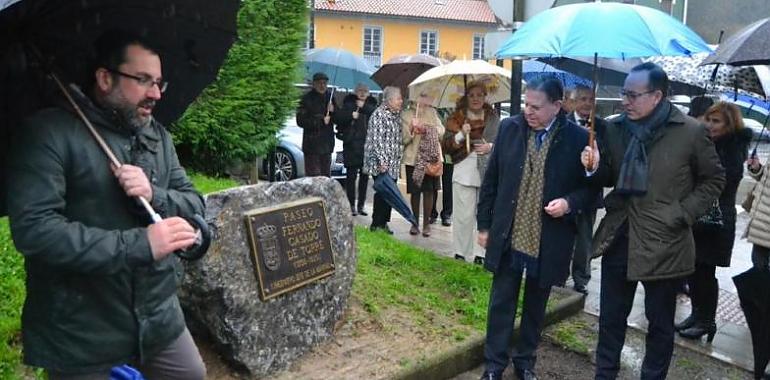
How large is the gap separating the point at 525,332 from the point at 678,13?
119ft

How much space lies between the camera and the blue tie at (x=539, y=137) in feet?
13.3

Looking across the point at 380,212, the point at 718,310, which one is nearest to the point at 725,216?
the point at 718,310

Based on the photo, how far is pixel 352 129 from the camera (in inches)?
380

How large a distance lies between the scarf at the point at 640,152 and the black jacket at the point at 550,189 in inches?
10.4

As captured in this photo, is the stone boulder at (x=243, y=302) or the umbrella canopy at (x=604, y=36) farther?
the umbrella canopy at (x=604, y=36)

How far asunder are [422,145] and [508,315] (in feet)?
13.2

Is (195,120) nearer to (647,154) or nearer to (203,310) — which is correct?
(203,310)

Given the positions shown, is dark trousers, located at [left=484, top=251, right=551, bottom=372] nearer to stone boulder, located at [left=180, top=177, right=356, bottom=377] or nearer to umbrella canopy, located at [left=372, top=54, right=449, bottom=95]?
stone boulder, located at [left=180, top=177, right=356, bottom=377]

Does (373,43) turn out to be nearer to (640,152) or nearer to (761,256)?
(761,256)

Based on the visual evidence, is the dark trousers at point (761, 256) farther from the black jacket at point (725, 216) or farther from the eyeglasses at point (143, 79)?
the eyeglasses at point (143, 79)

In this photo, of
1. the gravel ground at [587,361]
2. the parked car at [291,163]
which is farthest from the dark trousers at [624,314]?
the parked car at [291,163]

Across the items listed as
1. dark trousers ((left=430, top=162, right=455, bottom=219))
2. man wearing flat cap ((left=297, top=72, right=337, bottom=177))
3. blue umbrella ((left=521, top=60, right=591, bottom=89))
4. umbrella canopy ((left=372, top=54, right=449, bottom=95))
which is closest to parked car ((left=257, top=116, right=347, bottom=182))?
umbrella canopy ((left=372, top=54, right=449, bottom=95))

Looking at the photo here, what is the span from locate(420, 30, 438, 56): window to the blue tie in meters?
45.3

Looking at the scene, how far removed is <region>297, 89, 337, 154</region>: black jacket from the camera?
9.79 metres
